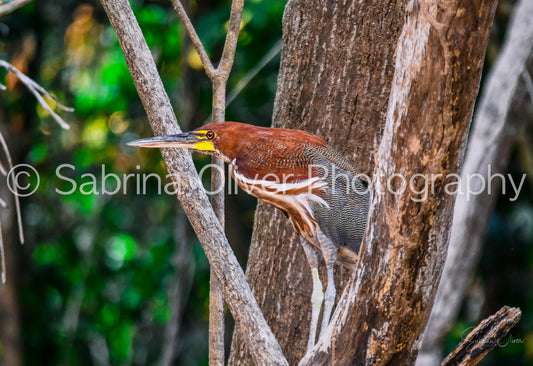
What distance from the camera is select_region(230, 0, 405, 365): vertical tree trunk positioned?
1.95 m

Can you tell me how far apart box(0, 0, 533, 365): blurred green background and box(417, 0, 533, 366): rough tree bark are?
0.69 m

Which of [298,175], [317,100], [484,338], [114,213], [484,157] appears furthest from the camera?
[114,213]

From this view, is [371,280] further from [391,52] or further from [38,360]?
[38,360]

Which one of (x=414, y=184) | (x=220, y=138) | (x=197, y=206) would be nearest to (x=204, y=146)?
(x=220, y=138)

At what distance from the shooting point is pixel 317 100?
2012 mm

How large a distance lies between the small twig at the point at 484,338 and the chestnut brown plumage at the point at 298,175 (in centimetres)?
37

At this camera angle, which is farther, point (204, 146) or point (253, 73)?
point (253, 73)

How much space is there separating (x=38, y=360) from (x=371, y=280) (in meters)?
3.96

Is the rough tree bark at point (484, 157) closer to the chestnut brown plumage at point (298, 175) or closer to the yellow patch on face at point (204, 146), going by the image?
the chestnut brown plumage at point (298, 175)

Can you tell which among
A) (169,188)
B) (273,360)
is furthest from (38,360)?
(273,360)

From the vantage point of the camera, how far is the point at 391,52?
1925mm

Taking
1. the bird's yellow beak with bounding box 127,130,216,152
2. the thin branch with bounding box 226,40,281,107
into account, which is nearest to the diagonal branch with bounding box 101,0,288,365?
the bird's yellow beak with bounding box 127,130,216,152

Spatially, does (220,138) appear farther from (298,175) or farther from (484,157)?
(484,157)

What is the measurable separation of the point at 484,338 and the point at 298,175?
603mm
